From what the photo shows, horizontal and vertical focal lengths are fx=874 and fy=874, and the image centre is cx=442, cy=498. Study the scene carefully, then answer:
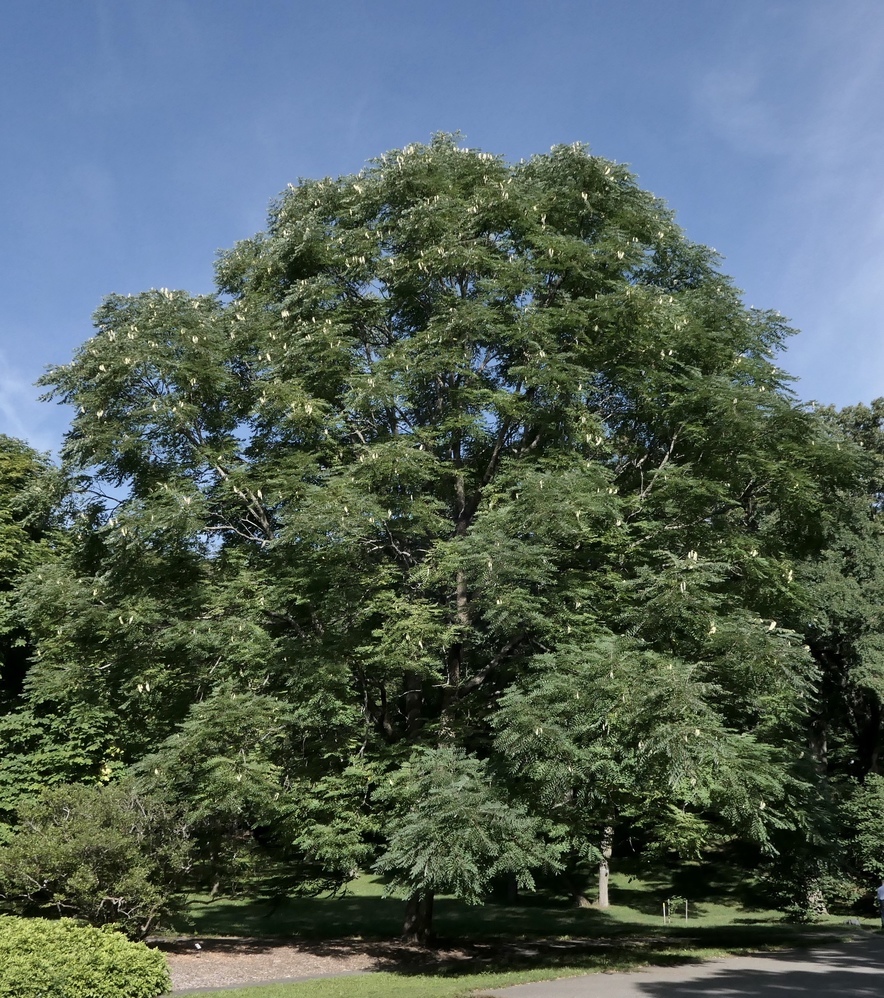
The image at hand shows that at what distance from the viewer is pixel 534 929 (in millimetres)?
21109

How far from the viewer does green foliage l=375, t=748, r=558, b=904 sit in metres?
12.4

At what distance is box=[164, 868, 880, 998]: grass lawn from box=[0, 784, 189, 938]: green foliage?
3.23m

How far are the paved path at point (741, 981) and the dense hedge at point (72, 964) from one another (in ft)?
14.4

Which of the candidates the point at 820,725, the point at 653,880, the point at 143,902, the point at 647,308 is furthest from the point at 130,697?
the point at 820,725

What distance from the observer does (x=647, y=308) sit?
16703 millimetres

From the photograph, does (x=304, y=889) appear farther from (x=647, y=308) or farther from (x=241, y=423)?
(x=647, y=308)

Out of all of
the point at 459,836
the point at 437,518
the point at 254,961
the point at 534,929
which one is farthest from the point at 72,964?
the point at 534,929

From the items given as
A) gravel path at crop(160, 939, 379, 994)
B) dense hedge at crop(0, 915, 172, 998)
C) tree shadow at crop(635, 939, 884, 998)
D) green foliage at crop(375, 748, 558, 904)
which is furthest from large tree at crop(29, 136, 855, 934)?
dense hedge at crop(0, 915, 172, 998)

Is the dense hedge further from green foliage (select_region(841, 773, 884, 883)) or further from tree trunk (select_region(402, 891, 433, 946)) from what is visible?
green foliage (select_region(841, 773, 884, 883))

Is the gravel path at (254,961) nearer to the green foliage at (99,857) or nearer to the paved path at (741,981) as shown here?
the green foliage at (99,857)

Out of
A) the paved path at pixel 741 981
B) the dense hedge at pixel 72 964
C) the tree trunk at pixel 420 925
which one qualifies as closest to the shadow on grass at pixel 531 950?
the tree trunk at pixel 420 925

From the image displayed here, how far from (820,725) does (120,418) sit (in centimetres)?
2743

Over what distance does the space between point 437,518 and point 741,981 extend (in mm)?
8392

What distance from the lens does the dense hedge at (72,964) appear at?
8523 millimetres
